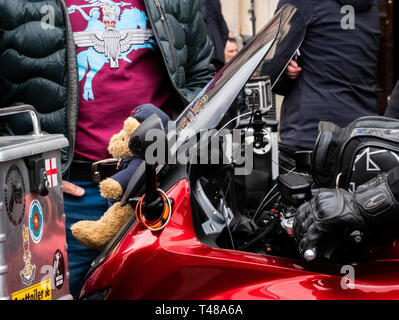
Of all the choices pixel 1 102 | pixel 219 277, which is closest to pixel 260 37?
pixel 219 277

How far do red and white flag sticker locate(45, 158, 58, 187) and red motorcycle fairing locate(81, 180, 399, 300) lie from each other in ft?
1.07

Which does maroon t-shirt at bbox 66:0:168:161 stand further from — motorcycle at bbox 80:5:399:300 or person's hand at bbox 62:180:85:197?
motorcycle at bbox 80:5:399:300

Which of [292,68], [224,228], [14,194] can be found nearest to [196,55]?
[292,68]

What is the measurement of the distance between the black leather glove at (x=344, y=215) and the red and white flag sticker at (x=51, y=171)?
0.79 m

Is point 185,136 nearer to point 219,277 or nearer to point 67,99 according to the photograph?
point 219,277

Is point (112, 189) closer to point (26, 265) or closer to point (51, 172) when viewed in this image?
point (51, 172)

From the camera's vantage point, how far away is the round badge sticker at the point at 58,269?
2.02 metres

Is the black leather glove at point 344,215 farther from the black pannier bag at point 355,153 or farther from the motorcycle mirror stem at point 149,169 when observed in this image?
the motorcycle mirror stem at point 149,169

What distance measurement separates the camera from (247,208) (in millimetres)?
2344

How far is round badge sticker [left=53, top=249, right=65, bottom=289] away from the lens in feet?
6.62

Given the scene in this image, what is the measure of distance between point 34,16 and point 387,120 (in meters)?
1.63

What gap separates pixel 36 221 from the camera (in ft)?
6.25

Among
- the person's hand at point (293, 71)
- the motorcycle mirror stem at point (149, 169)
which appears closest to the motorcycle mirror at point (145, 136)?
the motorcycle mirror stem at point (149, 169)

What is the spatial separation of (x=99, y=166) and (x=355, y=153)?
1347 mm
